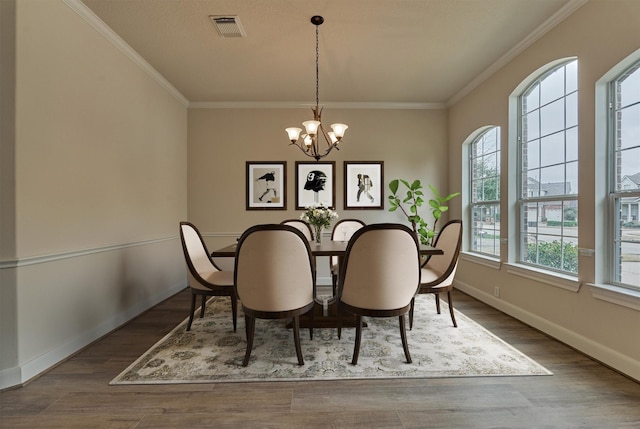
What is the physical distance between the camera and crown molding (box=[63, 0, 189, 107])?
251 centimetres

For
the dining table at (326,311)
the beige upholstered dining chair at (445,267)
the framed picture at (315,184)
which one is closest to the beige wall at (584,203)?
the beige upholstered dining chair at (445,267)

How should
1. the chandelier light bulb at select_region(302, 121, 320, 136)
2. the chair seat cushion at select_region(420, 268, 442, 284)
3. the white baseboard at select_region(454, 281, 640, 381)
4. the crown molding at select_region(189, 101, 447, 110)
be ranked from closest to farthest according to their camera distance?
1. the white baseboard at select_region(454, 281, 640, 381)
2. the chair seat cushion at select_region(420, 268, 442, 284)
3. the chandelier light bulb at select_region(302, 121, 320, 136)
4. the crown molding at select_region(189, 101, 447, 110)

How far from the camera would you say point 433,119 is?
16.1ft

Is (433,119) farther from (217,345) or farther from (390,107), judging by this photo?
(217,345)

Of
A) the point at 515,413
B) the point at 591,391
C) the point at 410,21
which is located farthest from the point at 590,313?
the point at 410,21

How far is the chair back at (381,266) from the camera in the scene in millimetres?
2084

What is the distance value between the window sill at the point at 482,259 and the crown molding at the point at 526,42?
2193 mm

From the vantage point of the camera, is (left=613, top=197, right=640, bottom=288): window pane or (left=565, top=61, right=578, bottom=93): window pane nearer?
(left=613, top=197, right=640, bottom=288): window pane

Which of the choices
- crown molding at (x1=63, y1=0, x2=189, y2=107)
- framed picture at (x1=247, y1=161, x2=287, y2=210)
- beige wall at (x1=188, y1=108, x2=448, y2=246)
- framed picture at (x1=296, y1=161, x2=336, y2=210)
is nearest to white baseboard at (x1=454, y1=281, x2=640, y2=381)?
beige wall at (x1=188, y1=108, x2=448, y2=246)

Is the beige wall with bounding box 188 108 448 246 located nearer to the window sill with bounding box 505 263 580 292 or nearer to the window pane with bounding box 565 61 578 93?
the window sill with bounding box 505 263 580 292

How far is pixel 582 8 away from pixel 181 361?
4085mm

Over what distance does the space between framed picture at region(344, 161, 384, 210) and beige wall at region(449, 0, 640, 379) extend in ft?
5.86

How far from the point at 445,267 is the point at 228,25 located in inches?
116

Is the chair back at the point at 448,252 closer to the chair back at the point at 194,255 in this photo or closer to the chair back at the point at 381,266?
the chair back at the point at 381,266
